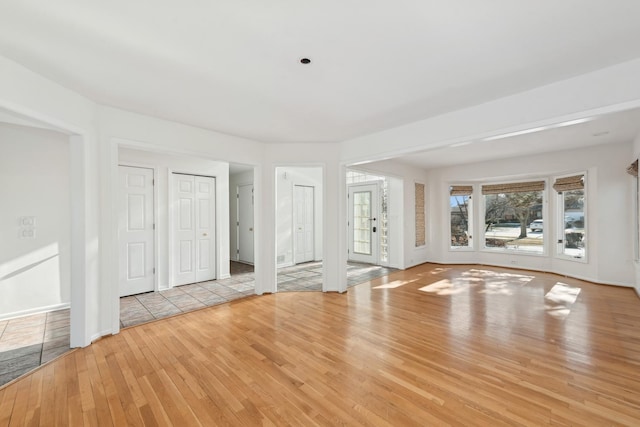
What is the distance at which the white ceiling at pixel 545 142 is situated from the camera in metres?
3.73

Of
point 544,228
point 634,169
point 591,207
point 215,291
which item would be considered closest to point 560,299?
point 591,207

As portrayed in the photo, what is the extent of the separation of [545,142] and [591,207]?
1.63 m

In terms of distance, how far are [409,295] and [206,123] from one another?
3.96 meters

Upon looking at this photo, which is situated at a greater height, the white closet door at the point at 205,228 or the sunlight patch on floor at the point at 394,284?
the white closet door at the point at 205,228

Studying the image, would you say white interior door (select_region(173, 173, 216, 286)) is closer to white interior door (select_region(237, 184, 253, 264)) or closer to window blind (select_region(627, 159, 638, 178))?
white interior door (select_region(237, 184, 253, 264))

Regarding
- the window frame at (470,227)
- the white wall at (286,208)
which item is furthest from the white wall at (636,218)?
the white wall at (286,208)

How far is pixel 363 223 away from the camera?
7547mm

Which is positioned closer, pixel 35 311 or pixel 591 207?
pixel 35 311

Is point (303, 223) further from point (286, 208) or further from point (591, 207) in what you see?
point (591, 207)

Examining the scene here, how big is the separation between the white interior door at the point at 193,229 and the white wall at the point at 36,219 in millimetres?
1503

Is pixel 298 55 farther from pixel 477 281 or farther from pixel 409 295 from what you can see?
pixel 477 281

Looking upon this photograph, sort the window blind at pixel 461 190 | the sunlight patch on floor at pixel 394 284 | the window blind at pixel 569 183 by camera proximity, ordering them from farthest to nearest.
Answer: the window blind at pixel 461 190 < the window blind at pixel 569 183 < the sunlight patch on floor at pixel 394 284

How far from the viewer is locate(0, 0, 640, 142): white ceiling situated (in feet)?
5.65

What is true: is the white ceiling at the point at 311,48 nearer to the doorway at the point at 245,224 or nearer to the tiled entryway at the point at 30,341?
the tiled entryway at the point at 30,341
